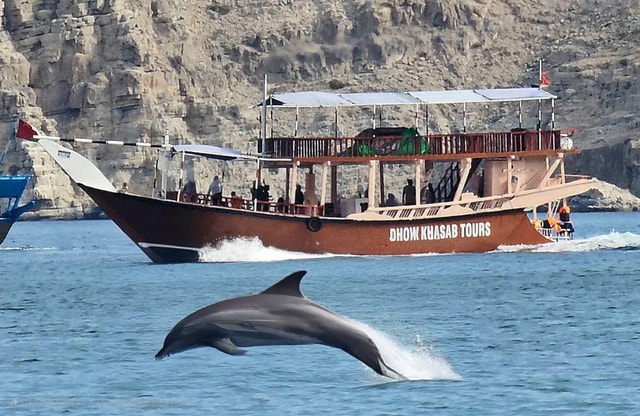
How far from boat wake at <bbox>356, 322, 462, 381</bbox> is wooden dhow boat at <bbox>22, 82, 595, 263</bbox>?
24.6m

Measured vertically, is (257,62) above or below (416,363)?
above

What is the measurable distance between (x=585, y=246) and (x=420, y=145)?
35.2 ft

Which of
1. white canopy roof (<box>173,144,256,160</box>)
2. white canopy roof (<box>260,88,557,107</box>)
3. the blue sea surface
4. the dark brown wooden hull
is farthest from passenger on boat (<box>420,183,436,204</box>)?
white canopy roof (<box>173,144,256,160</box>)

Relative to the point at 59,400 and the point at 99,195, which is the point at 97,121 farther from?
the point at 59,400

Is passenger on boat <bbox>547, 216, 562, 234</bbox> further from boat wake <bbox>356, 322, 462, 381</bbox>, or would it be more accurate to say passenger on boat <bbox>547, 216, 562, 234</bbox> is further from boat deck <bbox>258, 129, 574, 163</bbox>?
boat wake <bbox>356, 322, 462, 381</bbox>

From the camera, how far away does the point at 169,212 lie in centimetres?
5450

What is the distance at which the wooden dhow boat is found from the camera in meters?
55.0

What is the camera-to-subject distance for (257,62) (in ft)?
513

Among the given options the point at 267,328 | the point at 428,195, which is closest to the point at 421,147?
the point at 428,195

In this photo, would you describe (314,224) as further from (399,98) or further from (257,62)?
(257,62)

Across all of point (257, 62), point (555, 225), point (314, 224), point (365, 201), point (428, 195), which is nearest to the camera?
point (314, 224)

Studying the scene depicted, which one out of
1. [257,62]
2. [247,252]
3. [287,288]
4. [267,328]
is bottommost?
[267,328]

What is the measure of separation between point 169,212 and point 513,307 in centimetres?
1674

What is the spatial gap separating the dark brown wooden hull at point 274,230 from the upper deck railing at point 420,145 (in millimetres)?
2475
